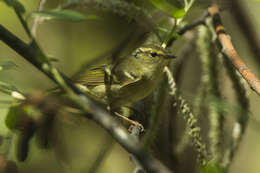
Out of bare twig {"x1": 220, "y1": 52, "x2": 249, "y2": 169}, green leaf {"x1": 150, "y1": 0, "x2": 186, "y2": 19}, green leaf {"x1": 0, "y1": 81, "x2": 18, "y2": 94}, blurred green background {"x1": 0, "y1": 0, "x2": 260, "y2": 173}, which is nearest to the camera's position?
green leaf {"x1": 0, "y1": 81, "x2": 18, "y2": 94}

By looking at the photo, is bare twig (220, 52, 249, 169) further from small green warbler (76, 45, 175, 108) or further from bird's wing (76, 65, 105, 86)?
bird's wing (76, 65, 105, 86)

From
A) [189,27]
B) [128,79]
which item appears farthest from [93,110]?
[128,79]

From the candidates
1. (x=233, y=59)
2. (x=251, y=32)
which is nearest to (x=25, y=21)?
(x=233, y=59)

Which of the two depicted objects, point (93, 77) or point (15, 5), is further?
point (93, 77)

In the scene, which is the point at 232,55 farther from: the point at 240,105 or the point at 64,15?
the point at 64,15

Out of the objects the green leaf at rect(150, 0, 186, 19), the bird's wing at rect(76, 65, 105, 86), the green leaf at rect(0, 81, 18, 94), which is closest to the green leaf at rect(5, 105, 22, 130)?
the green leaf at rect(0, 81, 18, 94)

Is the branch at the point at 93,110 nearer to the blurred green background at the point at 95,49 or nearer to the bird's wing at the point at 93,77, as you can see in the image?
the bird's wing at the point at 93,77
